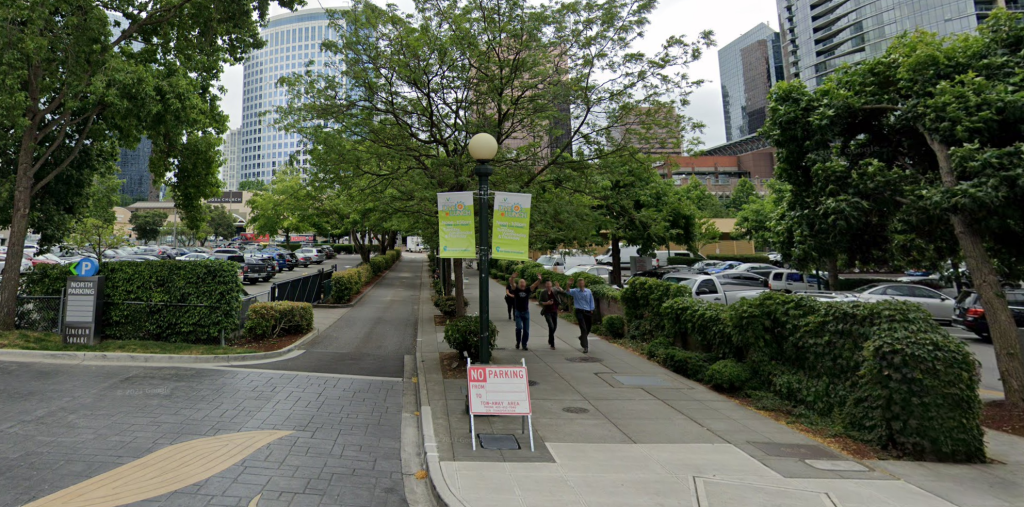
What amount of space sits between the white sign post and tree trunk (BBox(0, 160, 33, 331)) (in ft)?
39.4

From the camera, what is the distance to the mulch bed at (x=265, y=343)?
11422 mm

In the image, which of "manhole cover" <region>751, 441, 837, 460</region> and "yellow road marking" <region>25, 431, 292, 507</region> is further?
"manhole cover" <region>751, 441, 837, 460</region>

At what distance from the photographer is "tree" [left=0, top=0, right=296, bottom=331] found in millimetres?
10172

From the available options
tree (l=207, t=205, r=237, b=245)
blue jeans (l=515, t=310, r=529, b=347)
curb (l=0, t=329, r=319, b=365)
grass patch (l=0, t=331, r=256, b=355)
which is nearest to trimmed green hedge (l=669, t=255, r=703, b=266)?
blue jeans (l=515, t=310, r=529, b=347)

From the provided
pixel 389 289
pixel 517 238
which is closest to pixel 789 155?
pixel 517 238

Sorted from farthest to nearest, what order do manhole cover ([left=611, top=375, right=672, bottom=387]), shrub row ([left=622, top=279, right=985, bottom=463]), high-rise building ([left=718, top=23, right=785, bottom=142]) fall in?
high-rise building ([left=718, top=23, right=785, bottom=142])
manhole cover ([left=611, top=375, right=672, bottom=387])
shrub row ([left=622, top=279, right=985, bottom=463])

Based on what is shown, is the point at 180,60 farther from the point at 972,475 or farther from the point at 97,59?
the point at 972,475

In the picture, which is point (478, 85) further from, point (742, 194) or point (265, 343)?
point (742, 194)

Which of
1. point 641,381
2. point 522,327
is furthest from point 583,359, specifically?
point 641,381

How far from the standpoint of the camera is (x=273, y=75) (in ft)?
472

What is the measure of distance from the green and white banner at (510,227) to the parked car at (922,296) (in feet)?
50.6

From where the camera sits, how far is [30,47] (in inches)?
380

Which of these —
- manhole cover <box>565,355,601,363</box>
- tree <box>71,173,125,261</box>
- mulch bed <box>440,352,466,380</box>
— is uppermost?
tree <box>71,173,125,261</box>

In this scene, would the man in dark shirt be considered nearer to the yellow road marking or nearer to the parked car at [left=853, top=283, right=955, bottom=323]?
the yellow road marking
